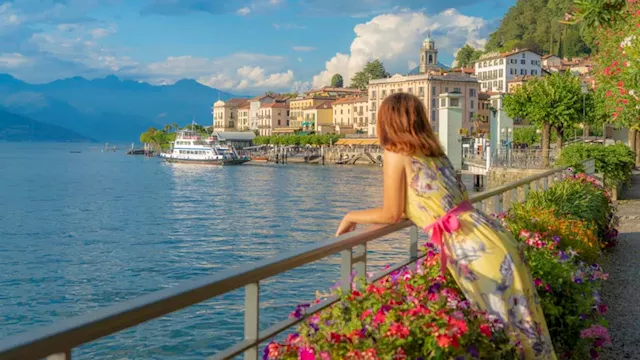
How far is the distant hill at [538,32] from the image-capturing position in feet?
465

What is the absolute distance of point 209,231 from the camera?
32125 mm

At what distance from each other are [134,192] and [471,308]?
53.7 meters

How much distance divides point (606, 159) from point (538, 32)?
138 meters

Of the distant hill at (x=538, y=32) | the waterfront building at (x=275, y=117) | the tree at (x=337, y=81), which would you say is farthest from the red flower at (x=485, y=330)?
the tree at (x=337, y=81)

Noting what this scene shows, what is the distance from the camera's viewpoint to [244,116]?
182250 mm

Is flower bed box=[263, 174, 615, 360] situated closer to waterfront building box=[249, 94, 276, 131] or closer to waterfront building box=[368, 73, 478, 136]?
waterfront building box=[368, 73, 478, 136]

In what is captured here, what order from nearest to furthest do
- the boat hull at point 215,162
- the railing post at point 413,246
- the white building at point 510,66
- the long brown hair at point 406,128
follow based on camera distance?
the long brown hair at point 406,128, the railing post at point 413,246, the boat hull at point 215,162, the white building at point 510,66

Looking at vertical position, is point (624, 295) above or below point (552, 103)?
below

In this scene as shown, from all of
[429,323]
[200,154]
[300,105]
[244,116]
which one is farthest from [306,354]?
[244,116]

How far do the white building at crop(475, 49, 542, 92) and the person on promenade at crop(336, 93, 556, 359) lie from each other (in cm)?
12796

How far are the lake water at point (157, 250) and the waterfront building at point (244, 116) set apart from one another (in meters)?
124

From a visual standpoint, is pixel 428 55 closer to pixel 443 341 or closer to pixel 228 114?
pixel 228 114

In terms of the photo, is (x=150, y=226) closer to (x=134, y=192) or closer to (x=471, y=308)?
(x=134, y=192)

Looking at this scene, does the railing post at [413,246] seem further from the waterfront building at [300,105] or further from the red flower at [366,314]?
the waterfront building at [300,105]
